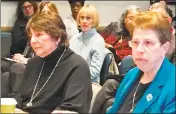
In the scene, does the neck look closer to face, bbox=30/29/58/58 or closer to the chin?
the chin

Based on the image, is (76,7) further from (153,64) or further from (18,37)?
(153,64)

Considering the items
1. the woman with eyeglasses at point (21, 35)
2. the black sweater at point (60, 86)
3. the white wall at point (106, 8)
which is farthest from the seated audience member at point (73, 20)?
the black sweater at point (60, 86)

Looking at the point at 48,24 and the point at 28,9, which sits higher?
the point at 48,24

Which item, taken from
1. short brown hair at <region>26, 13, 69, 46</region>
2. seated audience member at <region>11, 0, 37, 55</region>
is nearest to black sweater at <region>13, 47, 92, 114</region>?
short brown hair at <region>26, 13, 69, 46</region>

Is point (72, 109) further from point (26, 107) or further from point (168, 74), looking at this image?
point (168, 74)

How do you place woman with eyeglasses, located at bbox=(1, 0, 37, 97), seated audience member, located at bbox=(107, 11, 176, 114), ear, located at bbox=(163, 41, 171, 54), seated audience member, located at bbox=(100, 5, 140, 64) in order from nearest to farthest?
seated audience member, located at bbox=(107, 11, 176, 114) → ear, located at bbox=(163, 41, 171, 54) → seated audience member, located at bbox=(100, 5, 140, 64) → woman with eyeglasses, located at bbox=(1, 0, 37, 97)

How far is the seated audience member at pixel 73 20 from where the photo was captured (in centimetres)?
435

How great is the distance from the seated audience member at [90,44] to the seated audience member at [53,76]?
0.99 m

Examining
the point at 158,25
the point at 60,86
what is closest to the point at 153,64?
the point at 158,25

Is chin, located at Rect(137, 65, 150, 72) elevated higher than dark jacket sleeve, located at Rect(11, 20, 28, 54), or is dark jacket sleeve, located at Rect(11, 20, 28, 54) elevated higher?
chin, located at Rect(137, 65, 150, 72)

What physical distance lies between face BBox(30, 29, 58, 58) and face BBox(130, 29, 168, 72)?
2.39ft

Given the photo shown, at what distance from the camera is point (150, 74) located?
1747 millimetres

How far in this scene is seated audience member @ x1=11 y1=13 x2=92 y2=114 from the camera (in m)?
2.14

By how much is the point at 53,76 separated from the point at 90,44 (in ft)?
4.28
